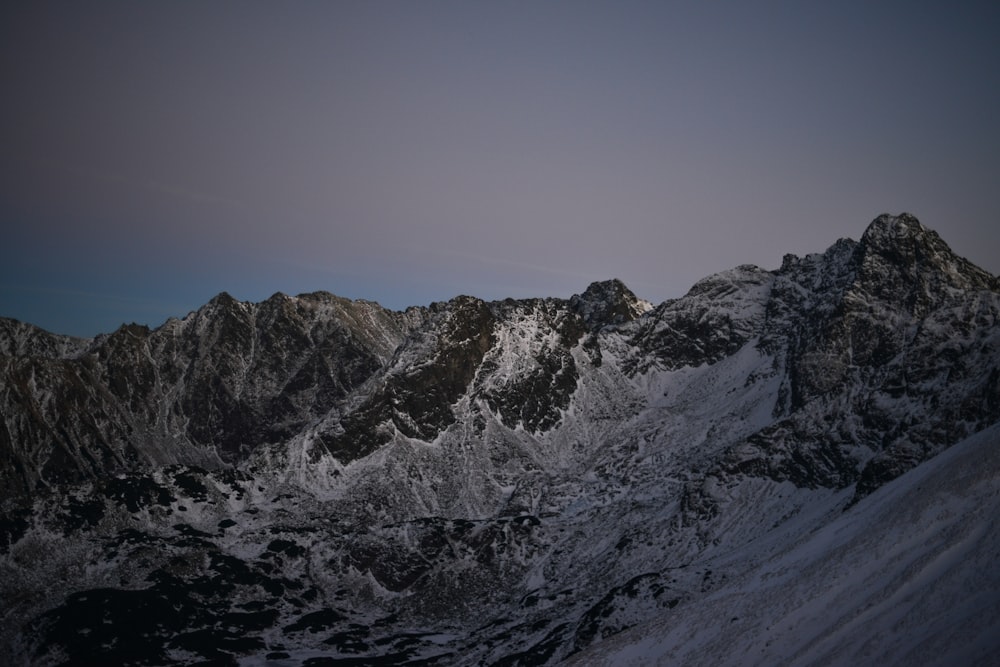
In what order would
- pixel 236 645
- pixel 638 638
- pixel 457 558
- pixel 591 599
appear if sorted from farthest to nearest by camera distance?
pixel 457 558 < pixel 591 599 < pixel 236 645 < pixel 638 638

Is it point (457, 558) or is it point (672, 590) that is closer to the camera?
point (672, 590)

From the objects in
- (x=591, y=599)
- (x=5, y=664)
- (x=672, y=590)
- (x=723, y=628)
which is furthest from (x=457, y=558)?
(x=723, y=628)

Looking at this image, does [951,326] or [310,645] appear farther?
[951,326]

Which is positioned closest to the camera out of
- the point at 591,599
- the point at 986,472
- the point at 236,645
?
the point at 986,472

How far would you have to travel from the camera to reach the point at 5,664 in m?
136

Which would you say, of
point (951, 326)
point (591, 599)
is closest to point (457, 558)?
point (591, 599)

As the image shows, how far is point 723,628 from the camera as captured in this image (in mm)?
93188

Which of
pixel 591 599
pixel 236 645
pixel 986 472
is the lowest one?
pixel 591 599

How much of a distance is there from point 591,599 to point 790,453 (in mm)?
51655

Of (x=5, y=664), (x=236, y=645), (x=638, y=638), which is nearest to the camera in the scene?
(x=638, y=638)

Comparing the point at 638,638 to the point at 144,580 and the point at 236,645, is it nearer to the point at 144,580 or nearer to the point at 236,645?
the point at 236,645

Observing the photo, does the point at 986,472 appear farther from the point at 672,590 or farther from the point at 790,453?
the point at 790,453

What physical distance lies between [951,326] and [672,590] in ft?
296

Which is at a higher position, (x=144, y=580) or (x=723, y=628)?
(x=144, y=580)
